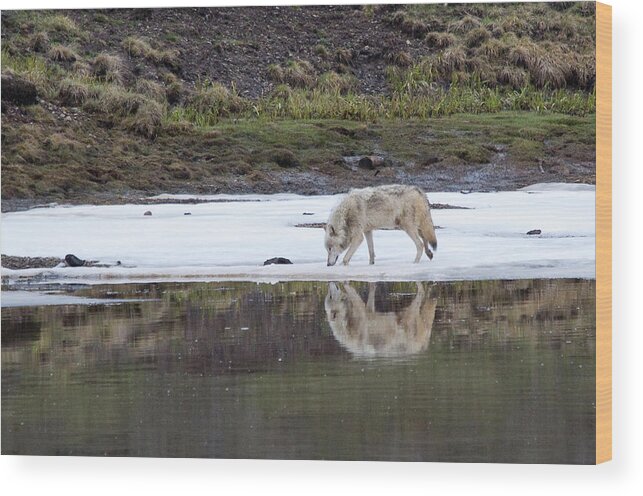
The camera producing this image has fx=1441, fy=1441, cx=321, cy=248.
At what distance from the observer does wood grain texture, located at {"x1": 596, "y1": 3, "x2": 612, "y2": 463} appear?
10789 millimetres

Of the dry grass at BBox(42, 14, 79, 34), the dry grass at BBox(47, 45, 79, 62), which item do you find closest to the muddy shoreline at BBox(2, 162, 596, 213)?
the dry grass at BBox(47, 45, 79, 62)

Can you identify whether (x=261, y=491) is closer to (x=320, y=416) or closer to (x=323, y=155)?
(x=320, y=416)

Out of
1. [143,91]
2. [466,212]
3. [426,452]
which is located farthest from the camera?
[143,91]

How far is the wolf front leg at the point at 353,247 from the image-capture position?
41.0 feet

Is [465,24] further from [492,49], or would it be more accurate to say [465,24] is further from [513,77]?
[513,77]

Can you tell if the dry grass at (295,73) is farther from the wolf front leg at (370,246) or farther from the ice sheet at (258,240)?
the wolf front leg at (370,246)

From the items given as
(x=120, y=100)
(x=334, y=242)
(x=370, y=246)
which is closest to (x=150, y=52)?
(x=120, y=100)

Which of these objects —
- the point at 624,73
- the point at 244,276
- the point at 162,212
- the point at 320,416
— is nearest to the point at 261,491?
the point at 320,416

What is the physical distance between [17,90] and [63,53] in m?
0.53

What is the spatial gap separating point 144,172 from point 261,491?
3.30 meters

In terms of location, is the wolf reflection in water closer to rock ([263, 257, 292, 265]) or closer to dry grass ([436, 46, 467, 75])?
rock ([263, 257, 292, 265])

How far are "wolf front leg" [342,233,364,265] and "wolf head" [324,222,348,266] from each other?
7 cm

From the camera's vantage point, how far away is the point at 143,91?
12688mm

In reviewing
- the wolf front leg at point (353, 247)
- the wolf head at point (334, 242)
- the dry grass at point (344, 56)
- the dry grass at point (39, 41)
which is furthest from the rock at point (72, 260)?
the dry grass at point (344, 56)
